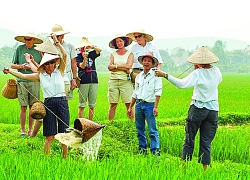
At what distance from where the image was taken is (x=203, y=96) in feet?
13.7

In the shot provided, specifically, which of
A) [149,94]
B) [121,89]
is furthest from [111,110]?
[149,94]

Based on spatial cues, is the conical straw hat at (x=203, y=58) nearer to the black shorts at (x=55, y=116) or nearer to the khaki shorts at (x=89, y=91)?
the black shorts at (x=55, y=116)

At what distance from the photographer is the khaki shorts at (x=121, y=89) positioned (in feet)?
19.8

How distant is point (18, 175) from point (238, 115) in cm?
651

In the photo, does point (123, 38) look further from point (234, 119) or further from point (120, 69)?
point (234, 119)

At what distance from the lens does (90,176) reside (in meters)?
3.19

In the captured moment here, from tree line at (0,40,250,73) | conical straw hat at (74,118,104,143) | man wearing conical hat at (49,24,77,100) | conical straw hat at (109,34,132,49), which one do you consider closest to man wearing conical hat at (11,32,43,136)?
man wearing conical hat at (49,24,77,100)

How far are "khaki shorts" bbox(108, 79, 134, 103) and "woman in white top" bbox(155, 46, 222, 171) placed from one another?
1844 millimetres

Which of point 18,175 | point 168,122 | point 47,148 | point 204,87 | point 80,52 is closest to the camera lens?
point 18,175

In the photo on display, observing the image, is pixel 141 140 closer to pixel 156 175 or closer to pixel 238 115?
pixel 156 175

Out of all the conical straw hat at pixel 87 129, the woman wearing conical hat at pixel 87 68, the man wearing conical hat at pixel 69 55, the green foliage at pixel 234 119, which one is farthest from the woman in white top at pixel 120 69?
the green foliage at pixel 234 119

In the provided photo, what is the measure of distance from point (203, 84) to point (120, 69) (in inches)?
76.7

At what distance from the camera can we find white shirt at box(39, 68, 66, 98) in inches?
171

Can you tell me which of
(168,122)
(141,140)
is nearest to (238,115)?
(168,122)
